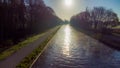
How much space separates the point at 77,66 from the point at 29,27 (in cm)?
4497

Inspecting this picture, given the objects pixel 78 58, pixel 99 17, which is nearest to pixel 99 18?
pixel 99 17

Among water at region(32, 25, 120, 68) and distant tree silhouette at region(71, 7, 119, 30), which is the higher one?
distant tree silhouette at region(71, 7, 119, 30)

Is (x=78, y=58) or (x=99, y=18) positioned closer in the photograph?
(x=78, y=58)

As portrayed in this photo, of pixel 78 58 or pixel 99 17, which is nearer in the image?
pixel 78 58

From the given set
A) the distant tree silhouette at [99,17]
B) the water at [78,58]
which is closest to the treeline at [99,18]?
the distant tree silhouette at [99,17]

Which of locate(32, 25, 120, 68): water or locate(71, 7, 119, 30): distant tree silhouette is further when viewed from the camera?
locate(71, 7, 119, 30): distant tree silhouette

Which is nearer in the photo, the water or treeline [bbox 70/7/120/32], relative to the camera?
the water

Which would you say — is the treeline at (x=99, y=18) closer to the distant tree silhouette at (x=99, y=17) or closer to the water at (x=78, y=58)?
the distant tree silhouette at (x=99, y=17)

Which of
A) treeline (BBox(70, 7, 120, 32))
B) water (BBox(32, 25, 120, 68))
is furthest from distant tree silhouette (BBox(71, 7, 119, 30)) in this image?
water (BBox(32, 25, 120, 68))

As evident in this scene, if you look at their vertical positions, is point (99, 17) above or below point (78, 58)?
above

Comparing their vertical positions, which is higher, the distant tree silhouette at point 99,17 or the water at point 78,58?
the distant tree silhouette at point 99,17

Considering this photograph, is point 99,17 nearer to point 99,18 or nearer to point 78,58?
point 99,18

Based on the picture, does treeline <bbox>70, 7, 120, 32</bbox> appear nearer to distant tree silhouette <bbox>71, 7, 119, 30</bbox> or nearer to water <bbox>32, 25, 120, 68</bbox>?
distant tree silhouette <bbox>71, 7, 119, 30</bbox>

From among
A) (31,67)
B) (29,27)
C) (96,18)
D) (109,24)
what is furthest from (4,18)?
(109,24)
